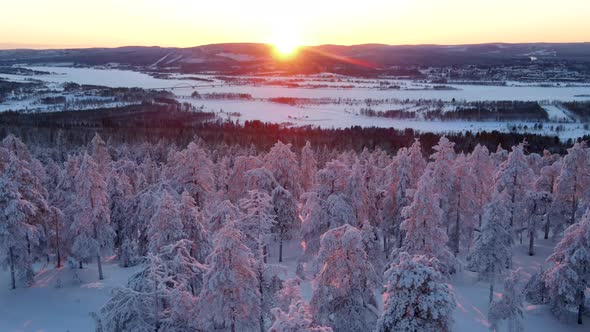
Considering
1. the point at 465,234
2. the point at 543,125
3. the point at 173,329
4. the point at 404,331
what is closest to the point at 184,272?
the point at 173,329

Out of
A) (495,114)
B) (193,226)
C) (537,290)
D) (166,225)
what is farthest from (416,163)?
(495,114)

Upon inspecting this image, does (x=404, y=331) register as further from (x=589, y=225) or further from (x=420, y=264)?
(x=589, y=225)

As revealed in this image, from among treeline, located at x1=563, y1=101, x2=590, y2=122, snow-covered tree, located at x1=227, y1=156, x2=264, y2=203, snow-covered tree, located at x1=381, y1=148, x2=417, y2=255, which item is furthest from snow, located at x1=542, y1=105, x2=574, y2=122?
snow-covered tree, located at x1=227, y1=156, x2=264, y2=203

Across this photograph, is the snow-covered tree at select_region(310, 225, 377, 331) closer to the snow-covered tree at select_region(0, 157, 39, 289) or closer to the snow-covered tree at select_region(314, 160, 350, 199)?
the snow-covered tree at select_region(314, 160, 350, 199)

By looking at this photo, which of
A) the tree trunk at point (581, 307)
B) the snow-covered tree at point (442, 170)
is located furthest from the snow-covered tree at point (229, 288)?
the tree trunk at point (581, 307)

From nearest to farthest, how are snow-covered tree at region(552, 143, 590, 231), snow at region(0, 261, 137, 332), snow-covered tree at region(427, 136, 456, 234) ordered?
snow at region(0, 261, 137, 332) < snow-covered tree at region(427, 136, 456, 234) < snow-covered tree at region(552, 143, 590, 231)

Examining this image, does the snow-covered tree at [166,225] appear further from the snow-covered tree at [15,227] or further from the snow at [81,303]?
the snow-covered tree at [15,227]
